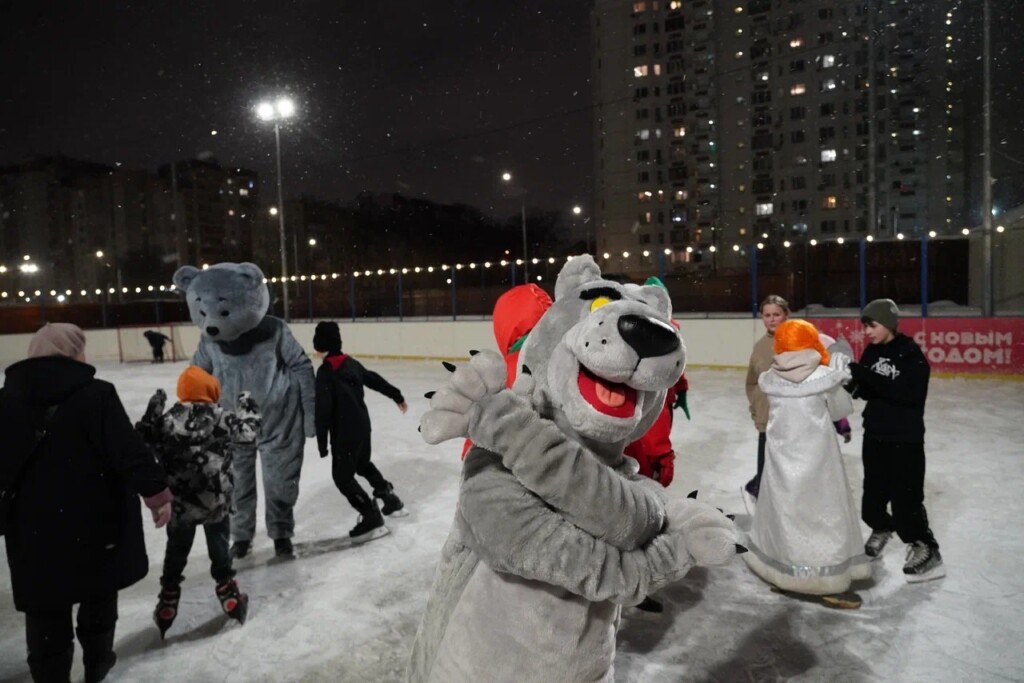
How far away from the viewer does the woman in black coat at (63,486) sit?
2.64m

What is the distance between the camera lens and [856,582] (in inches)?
150

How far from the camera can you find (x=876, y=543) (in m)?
4.09

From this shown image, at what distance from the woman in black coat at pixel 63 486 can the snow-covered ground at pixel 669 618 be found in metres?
0.56

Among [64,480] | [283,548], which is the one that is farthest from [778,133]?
[64,480]

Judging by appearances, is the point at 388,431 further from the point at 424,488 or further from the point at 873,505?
the point at 873,505

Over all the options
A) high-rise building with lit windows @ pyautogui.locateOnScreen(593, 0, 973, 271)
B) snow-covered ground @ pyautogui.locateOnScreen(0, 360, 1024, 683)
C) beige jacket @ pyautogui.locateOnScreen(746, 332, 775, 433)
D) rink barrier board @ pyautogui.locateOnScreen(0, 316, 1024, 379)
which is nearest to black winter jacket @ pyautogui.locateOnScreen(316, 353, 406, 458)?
snow-covered ground @ pyautogui.locateOnScreen(0, 360, 1024, 683)

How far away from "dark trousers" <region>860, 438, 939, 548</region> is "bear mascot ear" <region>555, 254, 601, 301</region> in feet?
9.38

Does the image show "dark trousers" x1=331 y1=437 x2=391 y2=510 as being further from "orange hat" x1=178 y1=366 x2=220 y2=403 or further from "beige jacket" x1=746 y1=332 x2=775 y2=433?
"beige jacket" x1=746 y1=332 x2=775 y2=433

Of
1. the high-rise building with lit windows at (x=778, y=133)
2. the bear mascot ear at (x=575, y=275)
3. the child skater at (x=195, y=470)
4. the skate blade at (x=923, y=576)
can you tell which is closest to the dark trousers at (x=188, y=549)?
the child skater at (x=195, y=470)

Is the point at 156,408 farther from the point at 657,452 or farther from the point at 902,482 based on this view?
the point at 902,482

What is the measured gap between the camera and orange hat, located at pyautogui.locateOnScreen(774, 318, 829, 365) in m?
3.73

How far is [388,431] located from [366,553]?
160 inches

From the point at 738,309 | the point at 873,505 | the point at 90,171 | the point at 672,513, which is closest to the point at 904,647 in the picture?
the point at 873,505

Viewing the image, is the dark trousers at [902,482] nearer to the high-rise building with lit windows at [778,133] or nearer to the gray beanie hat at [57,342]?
the gray beanie hat at [57,342]
